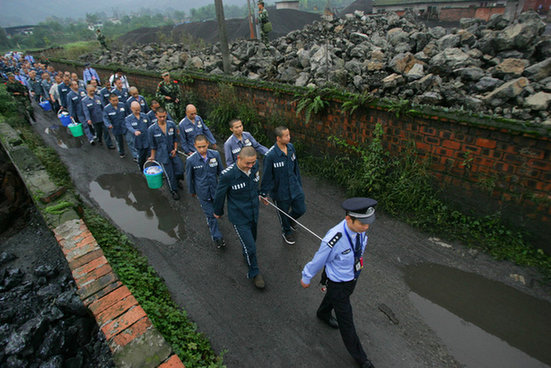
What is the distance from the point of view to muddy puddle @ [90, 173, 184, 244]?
5.78 meters

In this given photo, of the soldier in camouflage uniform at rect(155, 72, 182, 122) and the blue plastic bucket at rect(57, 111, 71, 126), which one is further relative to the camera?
the blue plastic bucket at rect(57, 111, 71, 126)

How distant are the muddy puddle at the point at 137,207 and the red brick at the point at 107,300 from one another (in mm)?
2316

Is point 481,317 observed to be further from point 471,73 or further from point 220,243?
point 471,73

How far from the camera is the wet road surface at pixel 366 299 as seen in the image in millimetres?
3451

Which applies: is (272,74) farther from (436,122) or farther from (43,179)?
(43,179)

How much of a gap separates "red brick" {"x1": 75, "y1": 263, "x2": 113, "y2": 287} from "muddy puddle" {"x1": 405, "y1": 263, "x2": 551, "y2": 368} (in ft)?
12.4

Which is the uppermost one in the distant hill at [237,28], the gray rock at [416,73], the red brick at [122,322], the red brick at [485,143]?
the distant hill at [237,28]


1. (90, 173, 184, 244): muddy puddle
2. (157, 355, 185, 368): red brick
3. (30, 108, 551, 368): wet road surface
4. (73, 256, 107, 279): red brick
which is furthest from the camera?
(90, 173, 184, 244): muddy puddle

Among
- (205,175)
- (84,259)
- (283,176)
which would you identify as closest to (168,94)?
Answer: (205,175)

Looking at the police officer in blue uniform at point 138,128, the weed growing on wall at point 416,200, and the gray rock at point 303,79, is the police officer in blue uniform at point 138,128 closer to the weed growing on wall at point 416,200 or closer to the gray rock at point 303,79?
the gray rock at point 303,79

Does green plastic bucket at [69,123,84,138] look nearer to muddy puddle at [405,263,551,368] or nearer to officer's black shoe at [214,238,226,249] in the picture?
officer's black shoe at [214,238,226,249]

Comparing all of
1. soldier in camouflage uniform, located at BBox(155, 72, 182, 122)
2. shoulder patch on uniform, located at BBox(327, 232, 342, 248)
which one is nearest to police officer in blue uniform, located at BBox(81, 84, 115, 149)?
soldier in camouflage uniform, located at BBox(155, 72, 182, 122)

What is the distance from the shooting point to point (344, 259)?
3.07 metres

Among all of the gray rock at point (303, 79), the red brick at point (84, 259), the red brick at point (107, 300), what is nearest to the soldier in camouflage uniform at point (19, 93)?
the gray rock at point (303, 79)
